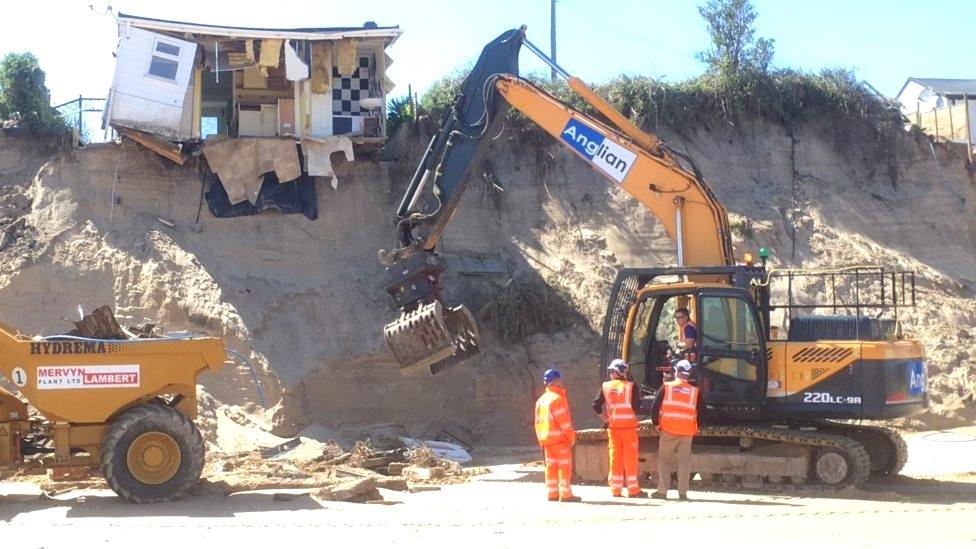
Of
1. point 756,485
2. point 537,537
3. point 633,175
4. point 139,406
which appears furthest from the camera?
point 633,175

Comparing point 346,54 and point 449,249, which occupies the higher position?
point 346,54

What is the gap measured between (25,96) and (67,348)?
11.4 meters

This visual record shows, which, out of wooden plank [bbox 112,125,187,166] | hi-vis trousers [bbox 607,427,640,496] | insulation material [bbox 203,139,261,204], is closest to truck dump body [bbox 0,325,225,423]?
hi-vis trousers [bbox 607,427,640,496]

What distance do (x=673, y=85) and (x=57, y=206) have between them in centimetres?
1332

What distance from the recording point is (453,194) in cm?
1416

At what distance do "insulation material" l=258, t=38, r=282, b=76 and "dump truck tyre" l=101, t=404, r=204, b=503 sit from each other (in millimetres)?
11416

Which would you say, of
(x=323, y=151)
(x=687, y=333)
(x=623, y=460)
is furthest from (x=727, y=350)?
(x=323, y=151)

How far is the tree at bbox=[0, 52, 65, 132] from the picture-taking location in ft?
68.2

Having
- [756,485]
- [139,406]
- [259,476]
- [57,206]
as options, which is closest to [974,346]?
[756,485]

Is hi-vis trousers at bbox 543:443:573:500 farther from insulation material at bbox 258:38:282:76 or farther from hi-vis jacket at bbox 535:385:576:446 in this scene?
insulation material at bbox 258:38:282:76

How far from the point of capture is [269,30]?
21125 millimetres

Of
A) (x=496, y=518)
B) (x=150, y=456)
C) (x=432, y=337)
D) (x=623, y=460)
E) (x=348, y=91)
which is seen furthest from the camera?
(x=348, y=91)

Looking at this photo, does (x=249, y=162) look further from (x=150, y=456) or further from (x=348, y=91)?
(x=150, y=456)

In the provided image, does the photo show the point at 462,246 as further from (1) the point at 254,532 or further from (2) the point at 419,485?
(1) the point at 254,532
